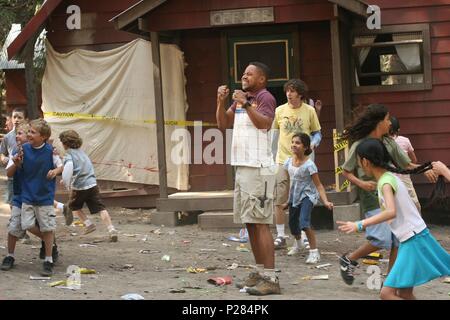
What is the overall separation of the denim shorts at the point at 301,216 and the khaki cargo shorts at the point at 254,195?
1.90 metres

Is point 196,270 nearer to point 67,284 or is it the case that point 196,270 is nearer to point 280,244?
point 67,284

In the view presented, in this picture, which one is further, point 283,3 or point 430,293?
point 283,3

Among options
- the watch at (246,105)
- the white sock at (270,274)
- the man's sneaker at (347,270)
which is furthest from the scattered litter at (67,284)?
the man's sneaker at (347,270)

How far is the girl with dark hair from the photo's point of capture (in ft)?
23.6

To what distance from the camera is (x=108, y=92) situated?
13562 millimetres

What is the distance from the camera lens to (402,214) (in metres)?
6.02

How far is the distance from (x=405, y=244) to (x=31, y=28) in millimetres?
8827

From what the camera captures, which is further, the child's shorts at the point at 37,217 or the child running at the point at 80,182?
the child running at the point at 80,182

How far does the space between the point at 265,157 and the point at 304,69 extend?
5.84 m

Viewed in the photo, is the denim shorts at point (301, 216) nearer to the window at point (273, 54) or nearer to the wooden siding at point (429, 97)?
the wooden siding at point (429, 97)

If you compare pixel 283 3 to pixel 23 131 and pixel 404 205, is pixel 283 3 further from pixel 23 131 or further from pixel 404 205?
pixel 404 205

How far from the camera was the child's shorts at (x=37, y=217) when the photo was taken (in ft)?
26.9
